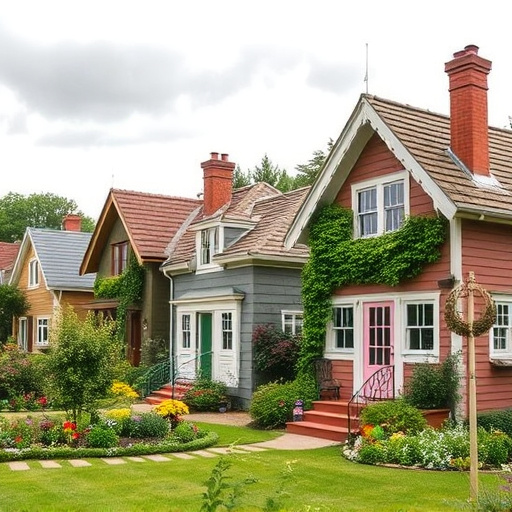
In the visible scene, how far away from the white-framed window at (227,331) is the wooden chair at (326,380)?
483 cm

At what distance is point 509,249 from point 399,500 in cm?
782

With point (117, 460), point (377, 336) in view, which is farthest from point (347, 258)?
point (117, 460)

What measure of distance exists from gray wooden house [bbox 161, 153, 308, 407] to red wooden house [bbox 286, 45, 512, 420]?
3767mm

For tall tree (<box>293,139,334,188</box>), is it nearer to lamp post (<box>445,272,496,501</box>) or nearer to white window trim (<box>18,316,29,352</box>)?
white window trim (<box>18,316,29,352</box>)

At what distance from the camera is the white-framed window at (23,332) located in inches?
1511

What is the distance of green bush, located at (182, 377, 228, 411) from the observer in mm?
21477

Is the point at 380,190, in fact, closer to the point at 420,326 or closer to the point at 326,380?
the point at 420,326

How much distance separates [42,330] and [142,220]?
11.5m

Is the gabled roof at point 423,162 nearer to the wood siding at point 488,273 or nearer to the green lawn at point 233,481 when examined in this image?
the wood siding at point 488,273

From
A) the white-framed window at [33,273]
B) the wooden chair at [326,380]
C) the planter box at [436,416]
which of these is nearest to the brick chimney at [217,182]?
the wooden chair at [326,380]

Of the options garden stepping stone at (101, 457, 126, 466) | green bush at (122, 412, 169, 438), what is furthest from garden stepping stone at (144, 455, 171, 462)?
green bush at (122, 412, 169, 438)

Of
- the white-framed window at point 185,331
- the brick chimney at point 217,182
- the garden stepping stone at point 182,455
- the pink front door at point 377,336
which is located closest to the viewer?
the garden stepping stone at point 182,455

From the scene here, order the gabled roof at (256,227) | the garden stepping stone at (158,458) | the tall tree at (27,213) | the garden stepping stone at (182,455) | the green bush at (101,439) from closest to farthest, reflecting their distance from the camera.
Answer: the garden stepping stone at (158,458)
the garden stepping stone at (182,455)
the green bush at (101,439)
the gabled roof at (256,227)
the tall tree at (27,213)

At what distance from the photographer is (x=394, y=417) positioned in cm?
1416
